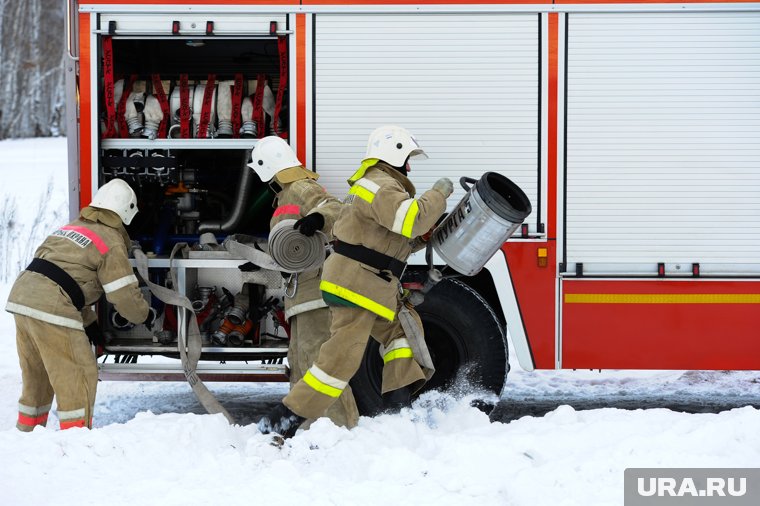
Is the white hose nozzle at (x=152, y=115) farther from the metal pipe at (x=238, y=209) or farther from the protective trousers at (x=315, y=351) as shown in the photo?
the protective trousers at (x=315, y=351)

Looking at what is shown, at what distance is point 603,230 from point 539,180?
464mm

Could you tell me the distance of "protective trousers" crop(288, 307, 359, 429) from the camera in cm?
497

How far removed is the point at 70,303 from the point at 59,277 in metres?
0.15

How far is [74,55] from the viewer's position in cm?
520

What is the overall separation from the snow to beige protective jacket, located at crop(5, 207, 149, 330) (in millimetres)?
682

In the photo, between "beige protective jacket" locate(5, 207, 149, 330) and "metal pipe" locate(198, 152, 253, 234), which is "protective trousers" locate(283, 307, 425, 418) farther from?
"metal pipe" locate(198, 152, 253, 234)

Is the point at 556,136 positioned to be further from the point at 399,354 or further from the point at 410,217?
the point at 399,354

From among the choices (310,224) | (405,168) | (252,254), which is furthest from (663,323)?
(252,254)

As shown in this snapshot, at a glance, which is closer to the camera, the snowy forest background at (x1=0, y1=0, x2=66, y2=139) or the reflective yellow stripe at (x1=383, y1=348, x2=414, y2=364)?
the reflective yellow stripe at (x1=383, y1=348, x2=414, y2=364)

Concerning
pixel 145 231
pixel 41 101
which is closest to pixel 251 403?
pixel 145 231

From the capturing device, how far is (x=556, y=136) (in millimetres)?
5125

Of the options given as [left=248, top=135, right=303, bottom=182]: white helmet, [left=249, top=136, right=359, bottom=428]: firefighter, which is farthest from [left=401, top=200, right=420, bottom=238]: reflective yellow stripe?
[left=248, top=135, right=303, bottom=182]: white helmet

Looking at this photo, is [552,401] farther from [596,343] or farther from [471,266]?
[471,266]

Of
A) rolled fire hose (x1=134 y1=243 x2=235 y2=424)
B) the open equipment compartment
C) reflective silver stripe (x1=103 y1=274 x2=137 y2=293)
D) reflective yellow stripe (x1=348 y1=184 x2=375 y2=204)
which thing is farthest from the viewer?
the open equipment compartment
